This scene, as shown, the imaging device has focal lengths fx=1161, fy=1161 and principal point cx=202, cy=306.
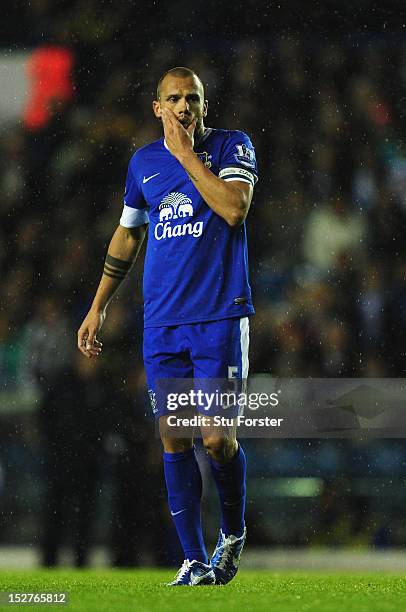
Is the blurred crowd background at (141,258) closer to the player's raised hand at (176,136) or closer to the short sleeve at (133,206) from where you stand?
the short sleeve at (133,206)

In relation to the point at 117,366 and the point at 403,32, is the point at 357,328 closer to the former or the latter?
the point at 117,366

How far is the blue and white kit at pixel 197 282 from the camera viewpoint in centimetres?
327

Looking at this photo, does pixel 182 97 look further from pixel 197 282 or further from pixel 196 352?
pixel 196 352

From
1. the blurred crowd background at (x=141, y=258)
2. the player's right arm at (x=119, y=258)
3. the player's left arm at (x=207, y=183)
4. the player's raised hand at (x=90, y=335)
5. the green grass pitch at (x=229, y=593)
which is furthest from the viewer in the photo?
the blurred crowd background at (x=141, y=258)

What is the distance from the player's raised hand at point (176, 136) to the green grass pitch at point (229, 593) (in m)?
1.18

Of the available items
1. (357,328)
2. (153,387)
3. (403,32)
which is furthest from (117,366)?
(403,32)

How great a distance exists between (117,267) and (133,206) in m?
0.20

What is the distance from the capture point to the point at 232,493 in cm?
334

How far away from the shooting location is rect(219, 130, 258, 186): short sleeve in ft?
10.8

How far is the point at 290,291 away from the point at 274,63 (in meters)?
1.49

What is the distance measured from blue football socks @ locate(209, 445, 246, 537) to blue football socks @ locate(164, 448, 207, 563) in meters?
0.07

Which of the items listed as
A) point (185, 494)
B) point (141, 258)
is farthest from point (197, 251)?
point (141, 258)

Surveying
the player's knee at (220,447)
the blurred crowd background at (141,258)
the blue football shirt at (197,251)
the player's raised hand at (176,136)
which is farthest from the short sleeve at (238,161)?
the blurred crowd background at (141,258)

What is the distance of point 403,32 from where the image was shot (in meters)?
6.54
